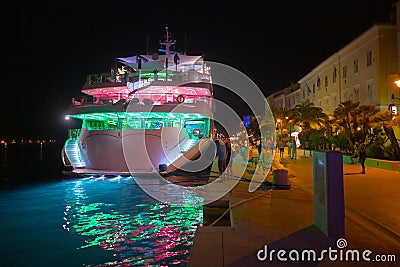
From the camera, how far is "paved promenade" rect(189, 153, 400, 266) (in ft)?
18.8

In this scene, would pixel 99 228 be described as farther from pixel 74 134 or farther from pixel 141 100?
pixel 74 134

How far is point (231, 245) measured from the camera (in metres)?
6.34

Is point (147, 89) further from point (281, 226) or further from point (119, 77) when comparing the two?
point (281, 226)

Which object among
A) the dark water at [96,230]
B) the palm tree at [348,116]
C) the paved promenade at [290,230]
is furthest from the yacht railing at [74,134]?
the palm tree at [348,116]

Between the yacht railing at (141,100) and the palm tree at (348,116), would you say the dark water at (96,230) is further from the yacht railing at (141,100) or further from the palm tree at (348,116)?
the palm tree at (348,116)

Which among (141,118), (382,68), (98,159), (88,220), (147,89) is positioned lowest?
(88,220)

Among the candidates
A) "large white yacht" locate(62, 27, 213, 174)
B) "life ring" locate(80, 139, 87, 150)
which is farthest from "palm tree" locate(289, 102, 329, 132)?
"life ring" locate(80, 139, 87, 150)

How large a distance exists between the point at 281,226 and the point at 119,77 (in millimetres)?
20511

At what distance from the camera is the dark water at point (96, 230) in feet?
24.6

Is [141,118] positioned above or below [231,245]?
above

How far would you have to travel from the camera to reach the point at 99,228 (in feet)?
32.7

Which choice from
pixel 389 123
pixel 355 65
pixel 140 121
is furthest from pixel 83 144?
pixel 355 65

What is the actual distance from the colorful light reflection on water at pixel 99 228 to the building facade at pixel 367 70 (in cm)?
1618

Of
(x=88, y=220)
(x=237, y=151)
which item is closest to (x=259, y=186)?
(x=88, y=220)
